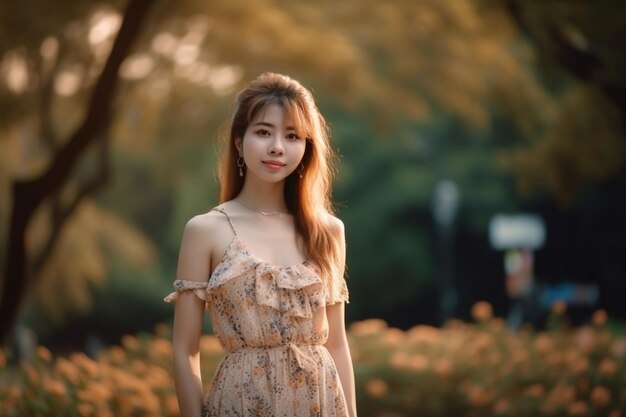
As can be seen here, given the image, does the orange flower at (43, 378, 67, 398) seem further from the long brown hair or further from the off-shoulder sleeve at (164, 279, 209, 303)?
the off-shoulder sleeve at (164, 279, 209, 303)

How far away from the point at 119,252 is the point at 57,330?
4371 millimetres

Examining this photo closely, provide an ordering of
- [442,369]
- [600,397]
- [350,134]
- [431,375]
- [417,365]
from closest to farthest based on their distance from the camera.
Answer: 1. [600,397]
2. [442,369]
3. [417,365]
4. [431,375]
5. [350,134]

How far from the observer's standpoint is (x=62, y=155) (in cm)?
966

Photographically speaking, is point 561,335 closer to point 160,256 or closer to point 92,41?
point 92,41

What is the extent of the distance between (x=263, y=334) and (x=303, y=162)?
19.9 inches

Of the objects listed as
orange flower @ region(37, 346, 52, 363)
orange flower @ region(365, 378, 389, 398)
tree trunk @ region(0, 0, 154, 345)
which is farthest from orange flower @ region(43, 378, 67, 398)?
tree trunk @ region(0, 0, 154, 345)

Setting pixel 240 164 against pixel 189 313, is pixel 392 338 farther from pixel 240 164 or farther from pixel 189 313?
pixel 189 313

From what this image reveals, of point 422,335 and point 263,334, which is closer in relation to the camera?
point 263,334

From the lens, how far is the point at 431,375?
27.1 feet

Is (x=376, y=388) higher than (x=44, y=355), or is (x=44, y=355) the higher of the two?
(x=44, y=355)

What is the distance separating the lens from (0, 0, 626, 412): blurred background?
393 inches

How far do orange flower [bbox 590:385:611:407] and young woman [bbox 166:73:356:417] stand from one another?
4.59m

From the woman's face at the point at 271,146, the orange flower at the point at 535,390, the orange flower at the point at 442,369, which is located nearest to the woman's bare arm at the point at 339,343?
the woman's face at the point at 271,146

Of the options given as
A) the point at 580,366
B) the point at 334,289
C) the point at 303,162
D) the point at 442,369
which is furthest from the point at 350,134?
the point at 334,289
